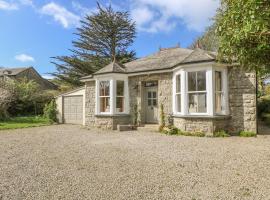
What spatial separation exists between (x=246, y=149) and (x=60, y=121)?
1508cm

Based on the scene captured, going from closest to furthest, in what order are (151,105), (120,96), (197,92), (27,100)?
(197,92)
(151,105)
(120,96)
(27,100)

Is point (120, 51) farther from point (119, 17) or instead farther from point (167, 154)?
point (167, 154)

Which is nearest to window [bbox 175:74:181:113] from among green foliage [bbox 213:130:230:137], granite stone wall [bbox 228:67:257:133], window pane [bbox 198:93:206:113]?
window pane [bbox 198:93:206:113]

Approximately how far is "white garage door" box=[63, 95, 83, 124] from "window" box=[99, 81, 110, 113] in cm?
366

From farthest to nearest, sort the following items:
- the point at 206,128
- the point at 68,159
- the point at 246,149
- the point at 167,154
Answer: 1. the point at 206,128
2. the point at 246,149
3. the point at 167,154
4. the point at 68,159

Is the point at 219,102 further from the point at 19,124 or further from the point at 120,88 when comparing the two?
the point at 19,124

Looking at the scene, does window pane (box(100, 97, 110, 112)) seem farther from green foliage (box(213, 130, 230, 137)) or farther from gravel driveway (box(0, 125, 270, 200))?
green foliage (box(213, 130, 230, 137))

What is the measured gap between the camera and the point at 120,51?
31266 mm

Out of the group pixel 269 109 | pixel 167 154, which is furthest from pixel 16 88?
pixel 269 109

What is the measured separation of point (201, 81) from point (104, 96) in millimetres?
6046

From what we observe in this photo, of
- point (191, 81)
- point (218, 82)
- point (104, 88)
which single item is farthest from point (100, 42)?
point (218, 82)

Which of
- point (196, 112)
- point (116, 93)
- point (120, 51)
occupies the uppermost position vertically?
point (120, 51)

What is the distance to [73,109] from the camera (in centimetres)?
1875

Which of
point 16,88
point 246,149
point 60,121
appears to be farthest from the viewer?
point 16,88
